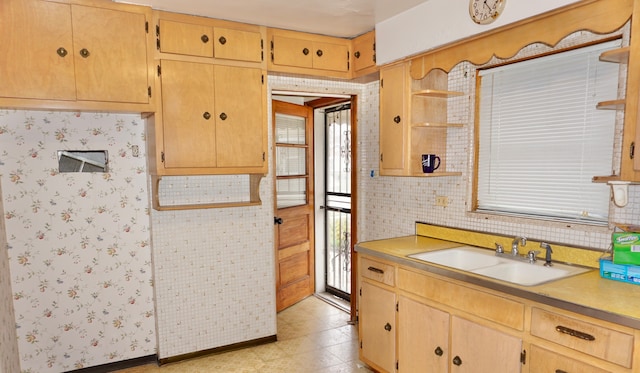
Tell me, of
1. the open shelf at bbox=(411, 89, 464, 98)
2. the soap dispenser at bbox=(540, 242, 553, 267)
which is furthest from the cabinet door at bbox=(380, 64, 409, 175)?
the soap dispenser at bbox=(540, 242, 553, 267)

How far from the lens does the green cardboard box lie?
1.76 m

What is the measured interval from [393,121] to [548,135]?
975 mm

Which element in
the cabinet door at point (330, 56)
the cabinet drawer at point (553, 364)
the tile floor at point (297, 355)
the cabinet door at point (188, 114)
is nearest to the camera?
the cabinet drawer at point (553, 364)

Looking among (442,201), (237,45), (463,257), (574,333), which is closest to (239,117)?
(237,45)

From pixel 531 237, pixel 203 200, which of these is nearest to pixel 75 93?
pixel 203 200

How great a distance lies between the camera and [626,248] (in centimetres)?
178

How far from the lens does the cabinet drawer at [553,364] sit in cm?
159

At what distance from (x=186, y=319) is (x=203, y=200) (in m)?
0.92

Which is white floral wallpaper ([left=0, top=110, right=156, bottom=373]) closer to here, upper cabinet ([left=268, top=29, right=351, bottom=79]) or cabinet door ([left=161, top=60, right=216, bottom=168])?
cabinet door ([left=161, top=60, right=216, bottom=168])

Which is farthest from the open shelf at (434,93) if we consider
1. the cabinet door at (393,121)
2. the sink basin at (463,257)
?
the sink basin at (463,257)

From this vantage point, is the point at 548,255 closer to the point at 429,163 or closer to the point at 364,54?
the point at 429,163

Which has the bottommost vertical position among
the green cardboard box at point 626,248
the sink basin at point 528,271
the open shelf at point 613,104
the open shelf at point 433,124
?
the sink basin at point 528,271

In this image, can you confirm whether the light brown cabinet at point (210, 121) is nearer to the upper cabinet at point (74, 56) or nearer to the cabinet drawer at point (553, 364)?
the upper cabinet at point (74, 56)

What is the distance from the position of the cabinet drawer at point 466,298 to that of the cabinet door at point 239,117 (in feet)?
4.48
